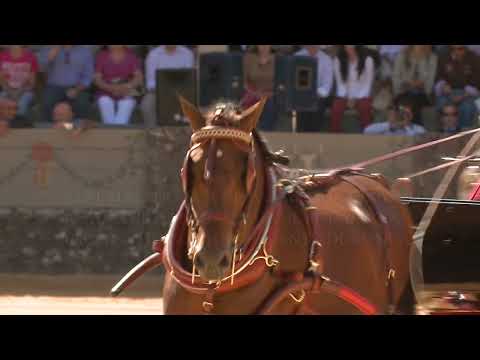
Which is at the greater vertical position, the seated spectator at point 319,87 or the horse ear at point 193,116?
the horse ear at point 193,116

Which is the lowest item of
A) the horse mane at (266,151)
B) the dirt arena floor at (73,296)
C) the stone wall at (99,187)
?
the dirt arena floor at (73,296)

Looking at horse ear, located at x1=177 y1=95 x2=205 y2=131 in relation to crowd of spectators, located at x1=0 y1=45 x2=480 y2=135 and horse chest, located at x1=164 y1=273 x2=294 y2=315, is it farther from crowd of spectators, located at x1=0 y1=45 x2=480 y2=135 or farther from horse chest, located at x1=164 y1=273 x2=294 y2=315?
crowd of spectators, located at x1=0 y1=45 x2=480 y2=135

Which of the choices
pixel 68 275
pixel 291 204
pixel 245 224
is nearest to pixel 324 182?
pixel 291 204

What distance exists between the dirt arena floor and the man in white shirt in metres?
2.18

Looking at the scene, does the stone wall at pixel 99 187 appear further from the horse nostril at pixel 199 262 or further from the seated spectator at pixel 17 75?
the horse nostril at pixel 199 262

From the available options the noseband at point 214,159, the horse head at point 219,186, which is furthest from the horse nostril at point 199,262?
the noseband at point 214,159

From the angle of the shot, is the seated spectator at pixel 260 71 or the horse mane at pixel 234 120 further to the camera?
the seated spectator at pixel 260 71

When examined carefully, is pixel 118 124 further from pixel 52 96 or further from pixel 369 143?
pixel 369 143

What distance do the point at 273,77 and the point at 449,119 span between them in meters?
2.15

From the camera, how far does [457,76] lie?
12.3 meters

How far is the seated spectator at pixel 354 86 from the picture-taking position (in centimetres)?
1220

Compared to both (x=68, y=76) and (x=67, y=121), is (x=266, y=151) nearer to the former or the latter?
(x=67, y=121)

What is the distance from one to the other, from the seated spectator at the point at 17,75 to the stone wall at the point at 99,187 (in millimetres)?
638
